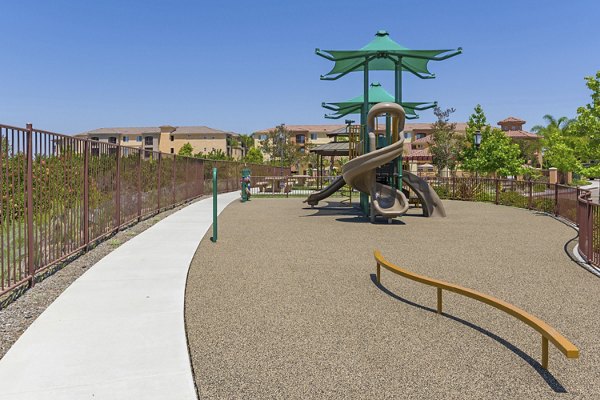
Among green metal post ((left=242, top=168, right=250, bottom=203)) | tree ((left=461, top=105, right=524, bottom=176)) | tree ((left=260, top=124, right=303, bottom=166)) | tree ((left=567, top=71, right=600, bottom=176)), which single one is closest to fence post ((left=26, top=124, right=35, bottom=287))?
green metal post ((left=242, top=168, right=250, bottom=203))

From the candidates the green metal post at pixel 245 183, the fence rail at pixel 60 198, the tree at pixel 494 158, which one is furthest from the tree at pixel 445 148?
the fence rail at pixel 60 198

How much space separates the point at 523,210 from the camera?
2125cm

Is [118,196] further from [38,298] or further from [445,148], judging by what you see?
[445,148]

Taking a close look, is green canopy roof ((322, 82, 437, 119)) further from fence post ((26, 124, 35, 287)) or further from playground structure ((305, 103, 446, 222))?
fence post ((26, 124, 35, 287))

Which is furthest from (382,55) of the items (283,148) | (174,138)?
(174,138)

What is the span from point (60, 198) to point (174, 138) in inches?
4461

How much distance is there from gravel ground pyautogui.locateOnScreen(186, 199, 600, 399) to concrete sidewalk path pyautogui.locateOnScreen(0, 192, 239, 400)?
246 mm

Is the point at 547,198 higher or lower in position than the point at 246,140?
lower

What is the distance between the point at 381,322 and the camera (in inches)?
234

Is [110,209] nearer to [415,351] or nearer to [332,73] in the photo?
[415,351]

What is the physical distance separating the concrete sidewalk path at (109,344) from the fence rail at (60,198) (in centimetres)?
87

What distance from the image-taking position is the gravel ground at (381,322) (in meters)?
4.30

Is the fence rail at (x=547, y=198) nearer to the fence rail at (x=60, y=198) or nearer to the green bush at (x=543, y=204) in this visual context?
the green bush at (x=543, y=204)

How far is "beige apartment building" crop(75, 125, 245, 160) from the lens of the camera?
382 ft
